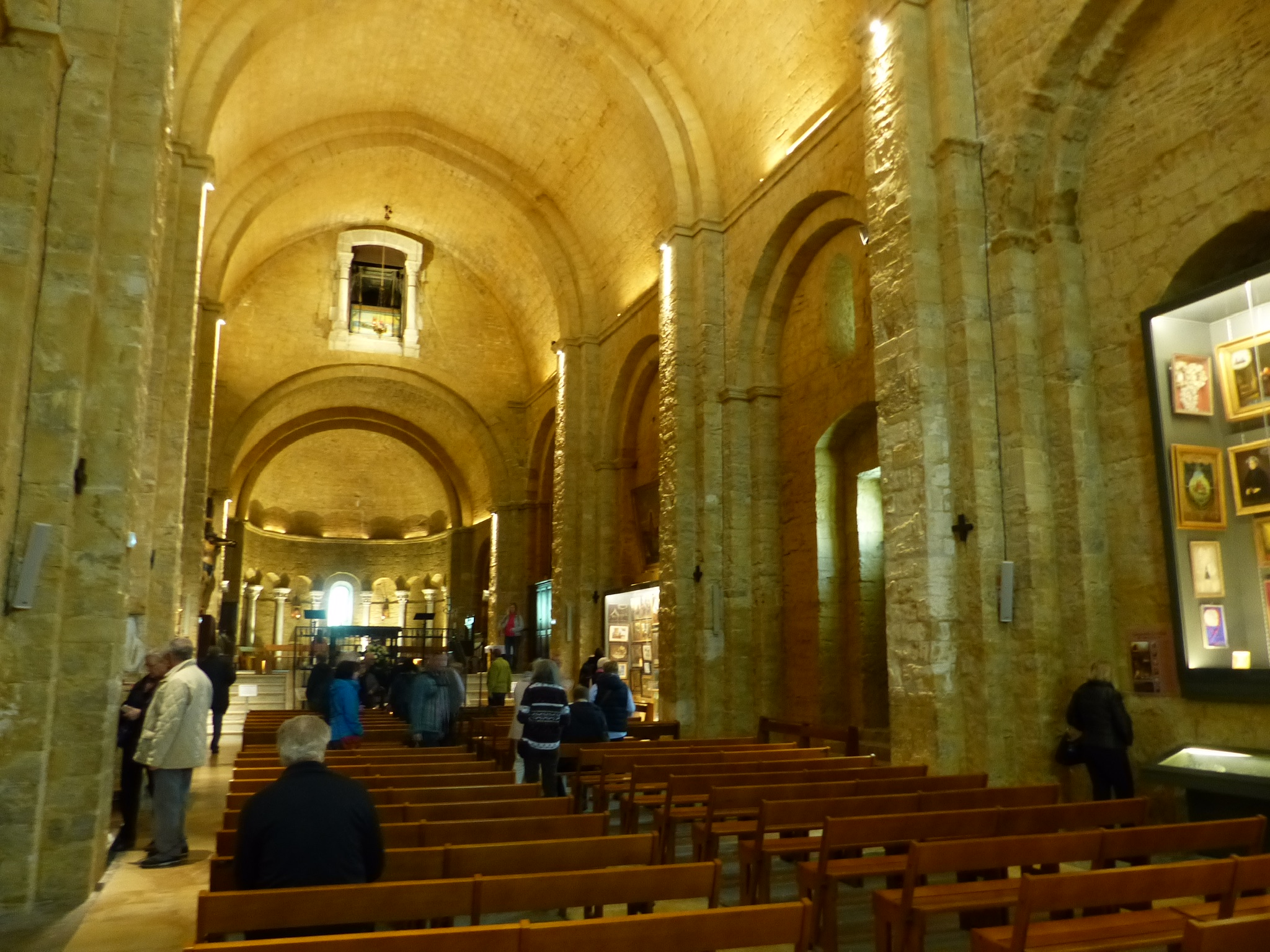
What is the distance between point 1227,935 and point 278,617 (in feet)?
107

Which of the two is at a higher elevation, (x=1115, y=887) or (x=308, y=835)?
(x=308, y=835)

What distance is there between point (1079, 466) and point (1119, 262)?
1.90 m

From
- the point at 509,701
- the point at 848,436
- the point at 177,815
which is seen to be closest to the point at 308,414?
the point at 509,701

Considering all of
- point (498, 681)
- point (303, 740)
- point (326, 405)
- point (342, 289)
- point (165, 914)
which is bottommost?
point (165, 914)

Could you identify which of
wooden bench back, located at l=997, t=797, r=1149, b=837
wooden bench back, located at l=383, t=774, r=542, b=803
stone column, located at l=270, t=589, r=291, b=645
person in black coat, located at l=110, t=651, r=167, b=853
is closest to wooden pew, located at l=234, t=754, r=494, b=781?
wooden bench back, located at l=383, t=774, r=542, b=803

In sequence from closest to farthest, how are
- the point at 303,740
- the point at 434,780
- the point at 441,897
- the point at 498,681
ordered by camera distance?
1. the point at 441,897
2. the point at 303,740
3. the point at 434,780
4. the point at 498,681

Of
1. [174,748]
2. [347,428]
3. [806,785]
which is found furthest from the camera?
[347,428]

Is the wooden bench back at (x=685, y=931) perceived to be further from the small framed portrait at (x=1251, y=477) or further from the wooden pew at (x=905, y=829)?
the small framed portrait at (x=1251, y=477)

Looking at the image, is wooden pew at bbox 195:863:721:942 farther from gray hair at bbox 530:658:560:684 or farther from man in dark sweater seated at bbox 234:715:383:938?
gray hair at bbox 530:658:560:684

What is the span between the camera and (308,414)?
98.4 feet

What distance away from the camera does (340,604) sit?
1334 inches

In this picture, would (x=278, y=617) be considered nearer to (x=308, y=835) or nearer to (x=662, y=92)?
(x=662, y=92)

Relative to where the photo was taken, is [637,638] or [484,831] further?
[637,638]

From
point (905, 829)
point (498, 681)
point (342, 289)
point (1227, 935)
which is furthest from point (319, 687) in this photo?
point (342, 289)
